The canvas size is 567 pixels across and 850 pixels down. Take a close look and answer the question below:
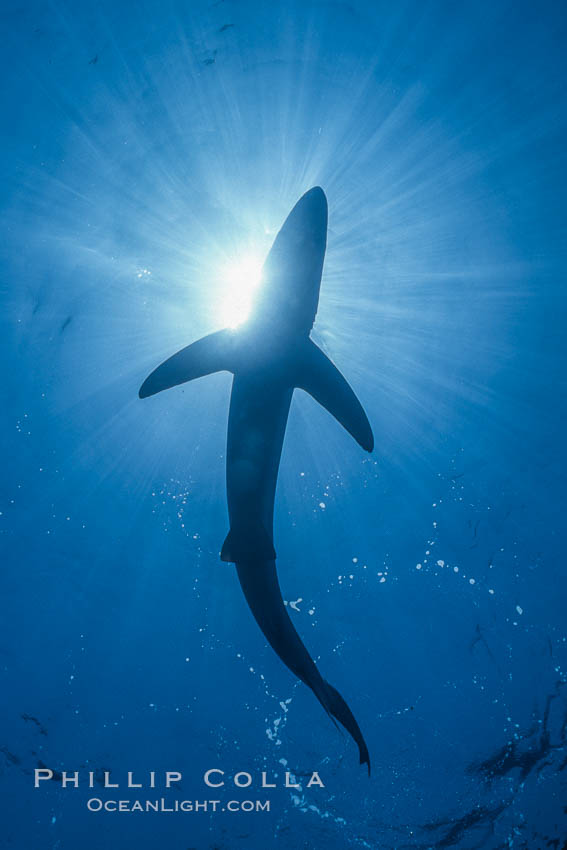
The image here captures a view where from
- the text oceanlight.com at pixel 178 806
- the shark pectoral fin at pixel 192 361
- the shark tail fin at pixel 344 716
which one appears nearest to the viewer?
the shark tail fin at pixel 344 716

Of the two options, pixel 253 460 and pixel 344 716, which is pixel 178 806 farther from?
pixel 253 460

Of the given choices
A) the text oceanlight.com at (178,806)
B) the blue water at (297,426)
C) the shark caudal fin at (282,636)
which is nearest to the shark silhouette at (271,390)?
the shark caudal fin at (282,636)

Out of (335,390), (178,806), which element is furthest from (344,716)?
(178,806)

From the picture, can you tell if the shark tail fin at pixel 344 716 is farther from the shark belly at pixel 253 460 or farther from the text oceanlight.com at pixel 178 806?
the text oceanlight.com at pixel 178 806

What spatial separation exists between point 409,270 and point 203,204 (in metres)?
4.33

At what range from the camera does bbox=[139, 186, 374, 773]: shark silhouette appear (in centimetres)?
457

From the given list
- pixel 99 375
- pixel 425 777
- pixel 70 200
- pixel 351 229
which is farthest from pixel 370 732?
pixel 70 200

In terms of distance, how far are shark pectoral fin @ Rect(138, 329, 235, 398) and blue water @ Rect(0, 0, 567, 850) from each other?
4.20 m

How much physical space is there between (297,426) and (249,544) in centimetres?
568

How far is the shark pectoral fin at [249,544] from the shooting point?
4508 millimetres

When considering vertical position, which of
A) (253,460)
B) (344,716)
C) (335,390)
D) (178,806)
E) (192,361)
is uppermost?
(192,361)

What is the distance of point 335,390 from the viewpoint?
5098mm

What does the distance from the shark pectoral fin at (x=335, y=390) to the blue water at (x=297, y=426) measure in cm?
418

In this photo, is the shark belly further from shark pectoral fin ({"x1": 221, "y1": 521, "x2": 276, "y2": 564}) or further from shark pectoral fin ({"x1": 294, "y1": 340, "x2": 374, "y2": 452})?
shark pectoral fin ({"x1": 294, "y1": 340, "x2": 374, "y2": 452})
